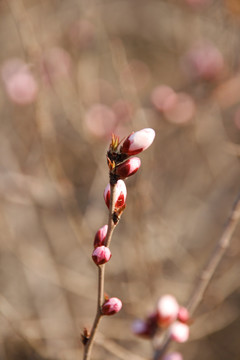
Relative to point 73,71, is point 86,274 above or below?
below

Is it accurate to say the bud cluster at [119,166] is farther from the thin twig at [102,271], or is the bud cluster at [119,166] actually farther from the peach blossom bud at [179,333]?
the peach blossom bud at [179,333]

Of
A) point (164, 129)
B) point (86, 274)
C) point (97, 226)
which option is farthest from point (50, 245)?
point (164, 129)

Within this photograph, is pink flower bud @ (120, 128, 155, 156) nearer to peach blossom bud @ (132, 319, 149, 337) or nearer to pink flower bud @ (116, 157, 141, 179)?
pink flower bud @ (116, 157, 141, 179)

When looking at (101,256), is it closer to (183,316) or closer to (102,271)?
(102,271)

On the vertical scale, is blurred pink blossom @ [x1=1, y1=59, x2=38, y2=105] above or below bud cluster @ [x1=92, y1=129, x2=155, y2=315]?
above

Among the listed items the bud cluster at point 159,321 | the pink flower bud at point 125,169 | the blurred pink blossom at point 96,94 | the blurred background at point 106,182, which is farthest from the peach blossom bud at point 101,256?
the blurred pink blossom at point 96,94

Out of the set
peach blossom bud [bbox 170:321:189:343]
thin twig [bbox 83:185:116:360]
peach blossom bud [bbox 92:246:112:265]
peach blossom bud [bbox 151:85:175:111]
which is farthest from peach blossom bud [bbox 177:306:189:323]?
peach blossom bud [bbox 151:85:175:111]

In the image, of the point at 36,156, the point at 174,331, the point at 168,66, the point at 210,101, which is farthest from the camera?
the point at 168,66

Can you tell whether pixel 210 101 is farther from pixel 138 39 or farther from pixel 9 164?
pixel 138 39
